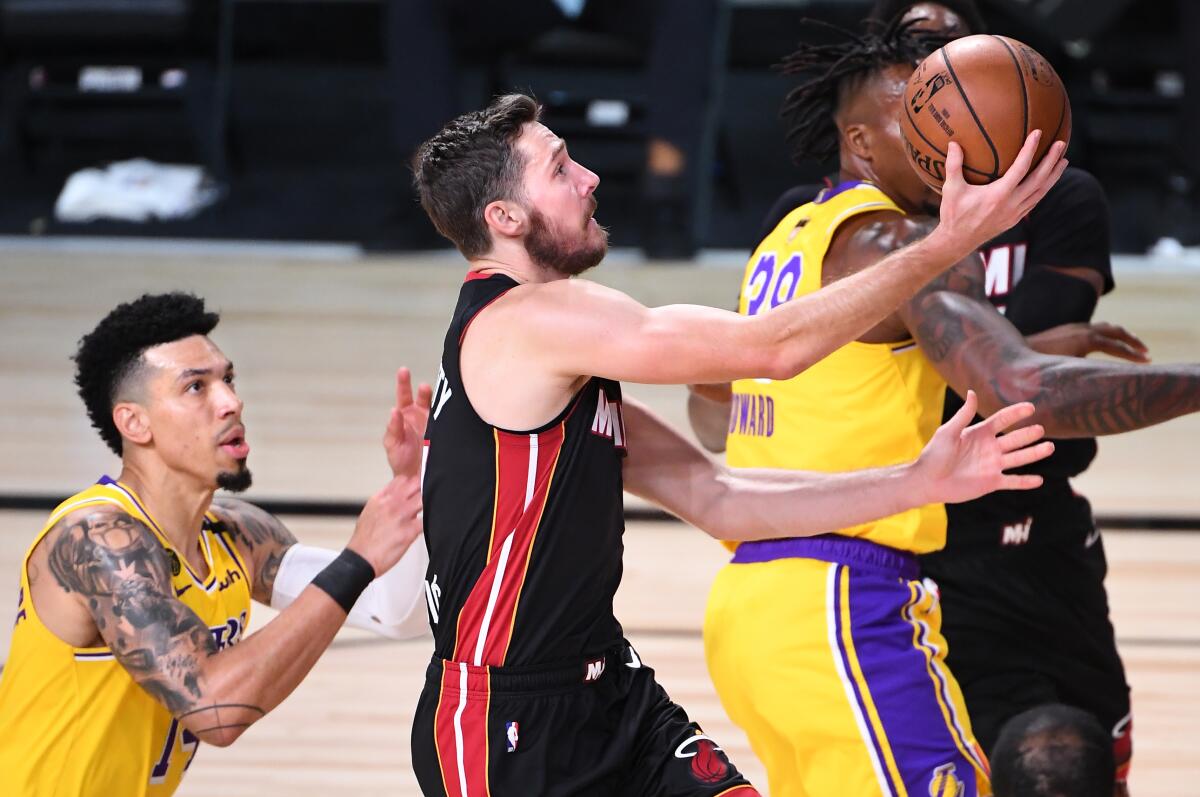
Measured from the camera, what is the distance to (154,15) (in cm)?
1151

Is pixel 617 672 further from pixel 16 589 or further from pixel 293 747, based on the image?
pixel 16 589

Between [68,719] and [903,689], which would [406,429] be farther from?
[903,689]

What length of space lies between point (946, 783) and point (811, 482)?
56 centimetres

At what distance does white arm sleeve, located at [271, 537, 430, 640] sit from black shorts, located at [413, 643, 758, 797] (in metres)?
0.61

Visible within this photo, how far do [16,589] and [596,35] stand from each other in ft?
21.4

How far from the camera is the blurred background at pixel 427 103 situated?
34.7ft

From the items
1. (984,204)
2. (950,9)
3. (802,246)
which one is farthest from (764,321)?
(950,9)

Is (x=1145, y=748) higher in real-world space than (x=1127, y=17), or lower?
lower

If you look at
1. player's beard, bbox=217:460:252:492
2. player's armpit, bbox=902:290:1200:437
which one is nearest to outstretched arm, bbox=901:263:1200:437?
player's armpit, bbox=902:290:1200:437

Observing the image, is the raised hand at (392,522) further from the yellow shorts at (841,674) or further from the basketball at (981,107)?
the basketball at (981,107)

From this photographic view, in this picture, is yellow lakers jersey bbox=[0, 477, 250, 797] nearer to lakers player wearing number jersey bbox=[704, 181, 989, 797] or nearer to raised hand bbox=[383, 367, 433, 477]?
raised hand bbox=[383, 367, 433, 477]

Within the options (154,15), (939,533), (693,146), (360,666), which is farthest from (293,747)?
(154,15)

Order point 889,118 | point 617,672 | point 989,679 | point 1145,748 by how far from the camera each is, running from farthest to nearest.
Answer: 1. point 1145,748
2. point 989,679
3. point 889,118
4. point 617,672

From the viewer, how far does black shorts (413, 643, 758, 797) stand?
8.47 ft
